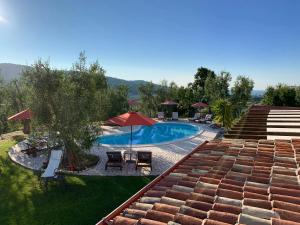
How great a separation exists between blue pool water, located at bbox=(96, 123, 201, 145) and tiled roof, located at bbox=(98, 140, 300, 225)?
56.2ft

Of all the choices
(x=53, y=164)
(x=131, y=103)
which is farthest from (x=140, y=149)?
(x=131, y=103)

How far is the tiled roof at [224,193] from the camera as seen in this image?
3697mm

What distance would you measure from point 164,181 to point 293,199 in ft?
7.77

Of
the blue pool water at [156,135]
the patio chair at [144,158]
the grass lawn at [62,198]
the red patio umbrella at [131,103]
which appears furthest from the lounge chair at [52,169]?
the red patio umbrella at [131,103]

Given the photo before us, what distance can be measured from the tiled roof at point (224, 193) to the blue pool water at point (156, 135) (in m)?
17.1

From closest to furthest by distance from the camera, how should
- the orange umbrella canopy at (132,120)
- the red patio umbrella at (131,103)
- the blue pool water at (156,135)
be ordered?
the orange umbrella canopy at (132,120)
the blue pool water at (156,135)
the red patio umbrella at (131,103)

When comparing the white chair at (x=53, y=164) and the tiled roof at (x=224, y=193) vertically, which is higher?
the tiled roof at (x=224, y=193)

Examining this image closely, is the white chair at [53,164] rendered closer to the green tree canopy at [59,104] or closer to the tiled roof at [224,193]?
the green tree canopy at [59,104]

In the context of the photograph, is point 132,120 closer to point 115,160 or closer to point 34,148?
point 115,160

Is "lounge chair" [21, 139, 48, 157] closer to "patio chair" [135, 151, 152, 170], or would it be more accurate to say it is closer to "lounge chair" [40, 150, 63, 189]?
"lounge chair" [40, 150, 63, 189]

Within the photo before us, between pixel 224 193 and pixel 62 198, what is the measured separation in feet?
28.0

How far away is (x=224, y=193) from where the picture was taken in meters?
4.46

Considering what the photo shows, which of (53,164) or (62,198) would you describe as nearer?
(62,198)

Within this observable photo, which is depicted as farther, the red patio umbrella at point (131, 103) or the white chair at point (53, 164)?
the red patio umbrella at point (131, 103)
